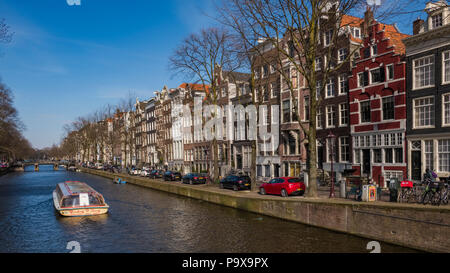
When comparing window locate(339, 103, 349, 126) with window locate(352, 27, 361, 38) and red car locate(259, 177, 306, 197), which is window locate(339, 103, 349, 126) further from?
red car locate(259, 177, 306, 197)

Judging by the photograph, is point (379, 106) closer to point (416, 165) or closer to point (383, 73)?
point (383, 73)

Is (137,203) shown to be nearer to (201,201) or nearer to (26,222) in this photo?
(201,201)

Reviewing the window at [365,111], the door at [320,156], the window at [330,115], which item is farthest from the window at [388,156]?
the door at [320,156]

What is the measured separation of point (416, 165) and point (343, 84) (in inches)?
412

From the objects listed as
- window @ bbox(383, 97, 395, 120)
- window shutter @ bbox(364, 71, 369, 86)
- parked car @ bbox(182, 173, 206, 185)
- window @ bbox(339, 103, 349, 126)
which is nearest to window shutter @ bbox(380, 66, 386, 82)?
window shutter @ bbox(364, 71, 369, 86)

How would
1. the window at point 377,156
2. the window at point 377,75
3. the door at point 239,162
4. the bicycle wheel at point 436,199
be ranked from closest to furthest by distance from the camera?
1. the bicycle wheel at point 436,199
2. the window at point 377,75
3. the window at point 377,156
4. the door at point 239,162

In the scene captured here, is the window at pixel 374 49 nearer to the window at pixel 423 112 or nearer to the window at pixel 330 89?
the window at pixel 330 89

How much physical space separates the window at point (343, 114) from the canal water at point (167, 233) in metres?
14.5

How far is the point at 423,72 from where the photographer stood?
2700 centimetres

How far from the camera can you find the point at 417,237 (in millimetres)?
15586

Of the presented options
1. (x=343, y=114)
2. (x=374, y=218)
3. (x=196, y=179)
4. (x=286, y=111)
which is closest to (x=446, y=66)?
(x=343, y=114)

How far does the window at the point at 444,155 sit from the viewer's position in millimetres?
25234

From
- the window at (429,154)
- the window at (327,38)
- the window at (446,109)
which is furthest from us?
the window at (327,38)

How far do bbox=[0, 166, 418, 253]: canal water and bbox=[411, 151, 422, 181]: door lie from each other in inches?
470
